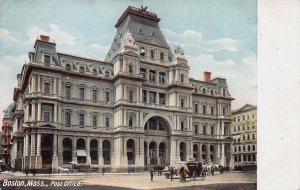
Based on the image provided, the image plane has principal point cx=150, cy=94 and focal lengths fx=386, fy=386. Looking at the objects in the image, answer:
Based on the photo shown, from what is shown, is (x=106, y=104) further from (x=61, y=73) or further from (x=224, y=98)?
(x=224, y=98)

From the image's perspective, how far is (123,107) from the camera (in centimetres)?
658

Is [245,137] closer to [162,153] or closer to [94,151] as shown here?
[162,153]

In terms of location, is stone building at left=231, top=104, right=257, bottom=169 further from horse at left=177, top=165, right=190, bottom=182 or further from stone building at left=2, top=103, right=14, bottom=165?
stone building at left=2, top=103, right=14, bottom=165

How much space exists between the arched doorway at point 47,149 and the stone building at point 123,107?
2cm

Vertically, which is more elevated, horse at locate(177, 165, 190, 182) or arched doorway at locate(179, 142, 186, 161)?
arched doorway at locate(179, 142, 186, 161)

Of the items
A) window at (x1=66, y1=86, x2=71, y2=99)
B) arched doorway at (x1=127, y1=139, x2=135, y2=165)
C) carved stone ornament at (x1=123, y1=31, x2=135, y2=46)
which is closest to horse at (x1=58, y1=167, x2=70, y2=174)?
arched doorway at (x1=127, y1=139, x2=135, y2=165)

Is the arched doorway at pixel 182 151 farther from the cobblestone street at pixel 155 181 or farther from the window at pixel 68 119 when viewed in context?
the window at pixel 68 119

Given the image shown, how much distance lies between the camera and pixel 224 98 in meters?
6.81

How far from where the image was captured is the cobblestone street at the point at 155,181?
5.99m

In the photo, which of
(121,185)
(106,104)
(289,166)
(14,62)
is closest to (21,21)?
(14,62)

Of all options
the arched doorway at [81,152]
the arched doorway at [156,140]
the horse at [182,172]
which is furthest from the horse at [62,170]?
the horse at [182,172]

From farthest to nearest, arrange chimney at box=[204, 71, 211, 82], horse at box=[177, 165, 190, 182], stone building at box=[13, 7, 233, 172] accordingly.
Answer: chimney at box=[204, 71, 211, 82] → horse at box=[177, 165, 190, 182] → stone building at box=[13, 7, 233, 172]

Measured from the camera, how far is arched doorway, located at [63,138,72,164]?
20.1 feet

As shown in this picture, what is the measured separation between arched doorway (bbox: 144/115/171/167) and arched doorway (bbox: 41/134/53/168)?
1605 mm
